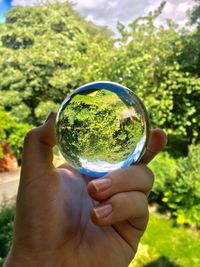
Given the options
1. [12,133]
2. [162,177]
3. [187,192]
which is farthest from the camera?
[12,133]

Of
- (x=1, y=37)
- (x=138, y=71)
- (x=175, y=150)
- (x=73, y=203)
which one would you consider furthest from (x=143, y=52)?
(x=73, y=203)

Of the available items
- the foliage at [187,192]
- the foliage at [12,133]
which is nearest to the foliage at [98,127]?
the foliage at [187,192]

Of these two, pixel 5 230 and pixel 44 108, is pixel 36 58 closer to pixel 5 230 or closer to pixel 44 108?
pixel 44 108

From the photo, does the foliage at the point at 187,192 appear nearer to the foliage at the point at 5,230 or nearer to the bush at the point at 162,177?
the bush at the point at 162,177

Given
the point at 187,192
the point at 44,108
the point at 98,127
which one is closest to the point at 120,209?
the point at 98,127

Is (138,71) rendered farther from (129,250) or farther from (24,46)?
(129,250)
